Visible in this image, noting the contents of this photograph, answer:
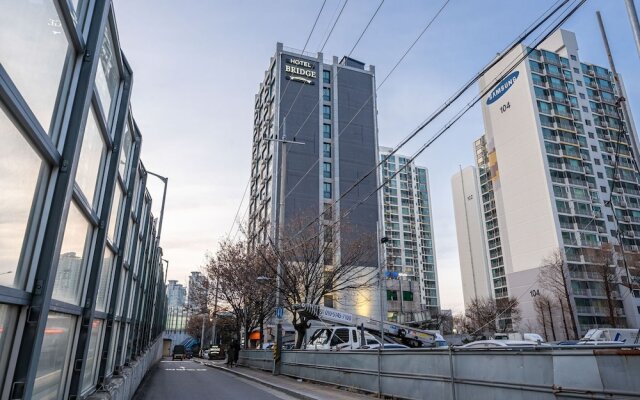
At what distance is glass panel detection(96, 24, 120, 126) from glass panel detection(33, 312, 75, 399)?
3.20 metres

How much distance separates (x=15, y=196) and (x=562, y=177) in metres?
84.5

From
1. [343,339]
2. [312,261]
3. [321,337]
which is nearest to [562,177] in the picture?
[312,261]

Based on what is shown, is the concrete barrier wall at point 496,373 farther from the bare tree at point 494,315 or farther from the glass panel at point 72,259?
the bare tree at point 494,315

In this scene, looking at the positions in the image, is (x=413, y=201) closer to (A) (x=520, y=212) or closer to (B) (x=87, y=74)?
(A) (x=520, y=212)

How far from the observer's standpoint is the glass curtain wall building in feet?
10.8

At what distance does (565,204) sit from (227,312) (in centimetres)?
6096

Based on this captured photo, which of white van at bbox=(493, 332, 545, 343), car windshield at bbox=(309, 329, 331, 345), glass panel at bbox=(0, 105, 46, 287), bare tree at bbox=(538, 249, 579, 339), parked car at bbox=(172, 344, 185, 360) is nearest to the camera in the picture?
glass panel at bbox=(0, 105, 46, 287)

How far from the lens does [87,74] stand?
4.59 meters

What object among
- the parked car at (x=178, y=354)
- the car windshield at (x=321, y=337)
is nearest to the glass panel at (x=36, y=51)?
the car windshield at (x=321, y=337)

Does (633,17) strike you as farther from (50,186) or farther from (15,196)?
(15,196)

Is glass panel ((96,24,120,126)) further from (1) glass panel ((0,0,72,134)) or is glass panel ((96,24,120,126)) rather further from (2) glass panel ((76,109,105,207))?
(1) glass panel ((0,0,72,134))

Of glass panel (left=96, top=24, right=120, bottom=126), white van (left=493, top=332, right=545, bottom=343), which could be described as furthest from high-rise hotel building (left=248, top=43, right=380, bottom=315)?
glass panel (left=96, top=24, right=120, bottom=126)

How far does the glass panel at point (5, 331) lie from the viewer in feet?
11.3

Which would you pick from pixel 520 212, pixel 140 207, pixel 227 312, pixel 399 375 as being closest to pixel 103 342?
pixel 140 207
